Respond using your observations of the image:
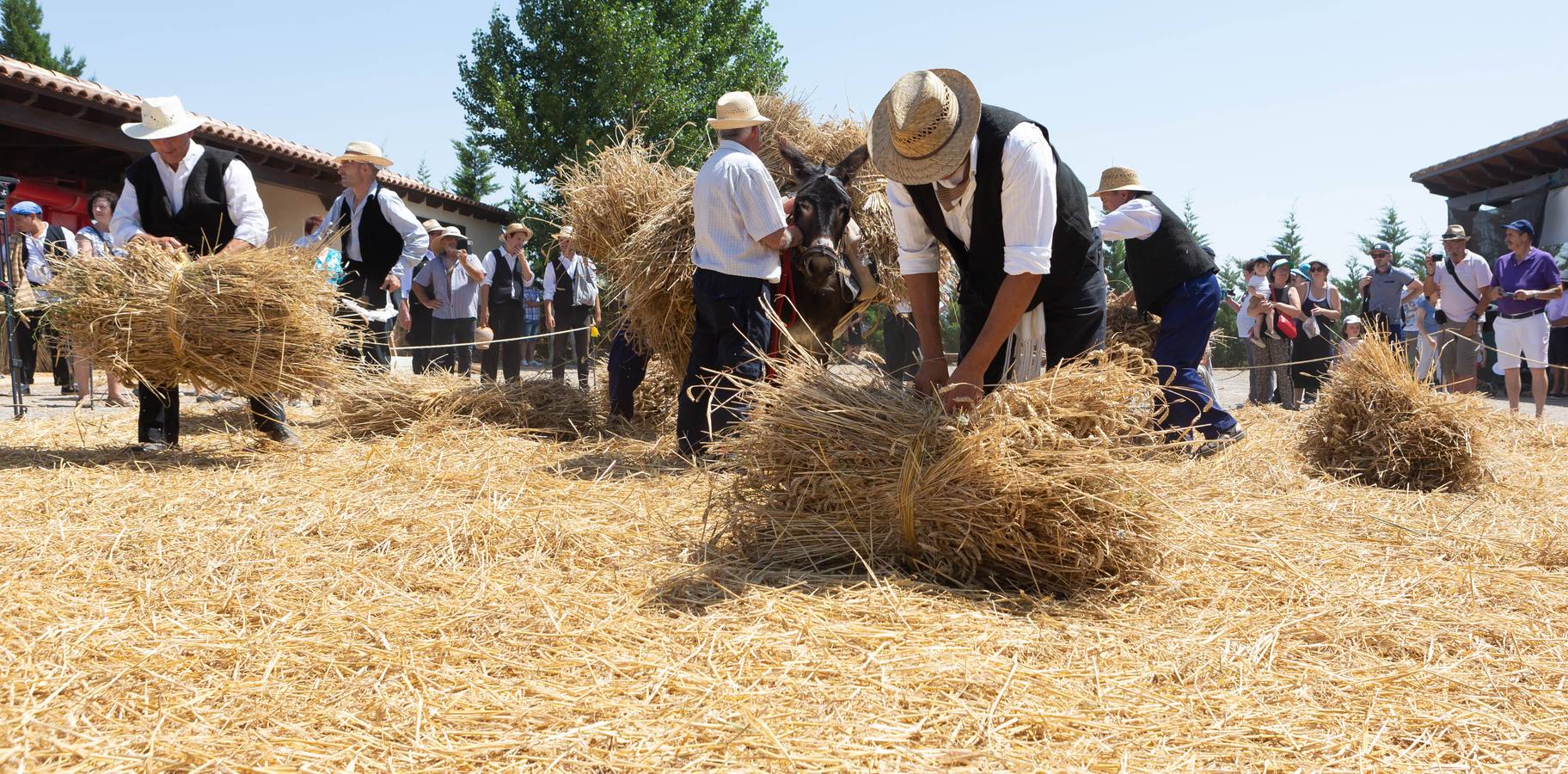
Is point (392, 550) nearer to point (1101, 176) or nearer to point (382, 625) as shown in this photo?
point (382, 625)

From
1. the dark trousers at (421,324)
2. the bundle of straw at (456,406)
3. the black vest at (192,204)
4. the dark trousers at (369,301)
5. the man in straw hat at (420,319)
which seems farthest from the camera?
the dark trousers at (421,324)

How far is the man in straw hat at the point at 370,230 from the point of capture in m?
6.60

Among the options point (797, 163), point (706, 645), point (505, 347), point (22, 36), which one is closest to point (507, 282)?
point (505, 347)

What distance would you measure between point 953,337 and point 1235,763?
20.2 meters

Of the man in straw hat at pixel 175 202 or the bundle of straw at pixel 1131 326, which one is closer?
the man in straw hat at pixel 175 202

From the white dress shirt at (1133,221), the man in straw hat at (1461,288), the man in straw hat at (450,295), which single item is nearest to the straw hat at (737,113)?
the white dress shirt at (1133,221)

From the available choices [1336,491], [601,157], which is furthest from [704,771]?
[601,157]

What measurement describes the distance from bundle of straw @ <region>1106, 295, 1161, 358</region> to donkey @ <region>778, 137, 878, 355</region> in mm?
1808

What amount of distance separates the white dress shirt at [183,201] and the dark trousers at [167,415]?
777 mm

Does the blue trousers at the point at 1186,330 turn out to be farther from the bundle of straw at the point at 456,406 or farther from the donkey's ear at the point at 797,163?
the bundle of straw at the point at 456,406

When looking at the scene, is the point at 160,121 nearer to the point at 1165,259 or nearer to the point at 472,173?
the point at 1165,259

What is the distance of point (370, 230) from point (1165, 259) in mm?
4680

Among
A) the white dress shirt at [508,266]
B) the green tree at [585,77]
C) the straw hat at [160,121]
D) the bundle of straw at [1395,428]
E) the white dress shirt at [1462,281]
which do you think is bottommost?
the bundle of straw at [1395,428]

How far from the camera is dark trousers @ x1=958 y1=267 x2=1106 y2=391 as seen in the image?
341cm
